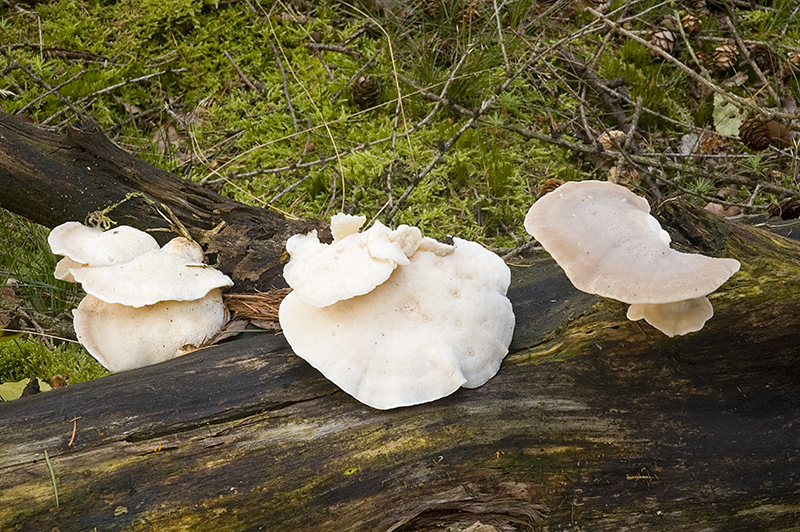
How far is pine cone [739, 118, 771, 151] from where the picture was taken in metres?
4.56

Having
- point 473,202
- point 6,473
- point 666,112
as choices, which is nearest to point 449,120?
point 473,202

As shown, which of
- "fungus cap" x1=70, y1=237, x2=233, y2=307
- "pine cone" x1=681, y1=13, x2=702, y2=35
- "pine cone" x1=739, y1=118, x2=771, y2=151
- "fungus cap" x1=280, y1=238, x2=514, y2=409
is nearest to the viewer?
"fungus cap" x1=280, y1=238, x2=514, y2=409

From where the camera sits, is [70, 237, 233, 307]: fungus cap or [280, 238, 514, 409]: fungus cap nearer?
[280, 238, 514, 409]: fungus cap

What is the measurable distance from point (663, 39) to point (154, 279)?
16.2ft

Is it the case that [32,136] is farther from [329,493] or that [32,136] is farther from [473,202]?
[473,202]

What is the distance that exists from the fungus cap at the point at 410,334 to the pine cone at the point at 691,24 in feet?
14.8

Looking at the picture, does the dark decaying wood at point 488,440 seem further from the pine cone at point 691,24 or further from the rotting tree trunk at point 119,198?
the pine cone at point 691,24

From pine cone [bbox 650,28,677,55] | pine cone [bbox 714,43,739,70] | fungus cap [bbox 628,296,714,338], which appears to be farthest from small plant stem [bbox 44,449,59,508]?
pine cone [bbox 714,43,739,70]

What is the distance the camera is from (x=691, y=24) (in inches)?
219

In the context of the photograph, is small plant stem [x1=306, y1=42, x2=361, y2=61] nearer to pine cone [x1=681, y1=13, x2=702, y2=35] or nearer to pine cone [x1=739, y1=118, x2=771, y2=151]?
pine cone [x1=681, y1=13, x2=702, y2=35]

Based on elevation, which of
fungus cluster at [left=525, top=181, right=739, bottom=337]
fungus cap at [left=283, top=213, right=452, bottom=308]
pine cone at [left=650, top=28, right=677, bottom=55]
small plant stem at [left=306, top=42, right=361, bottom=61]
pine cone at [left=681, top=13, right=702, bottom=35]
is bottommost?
fungus cap at [left=283, top=213, right=452, bottom=308]

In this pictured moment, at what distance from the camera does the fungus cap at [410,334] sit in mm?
2139

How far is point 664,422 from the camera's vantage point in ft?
7.11

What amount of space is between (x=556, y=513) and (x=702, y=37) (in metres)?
5.28
